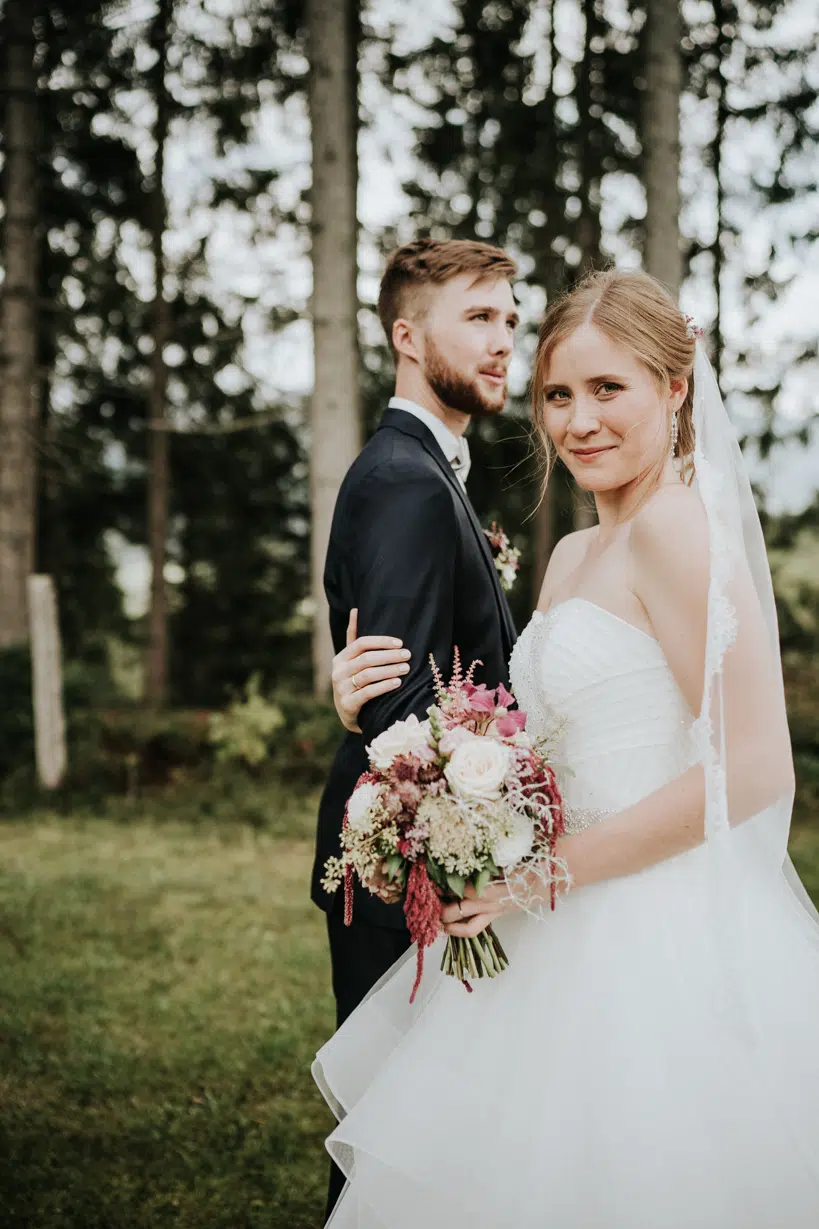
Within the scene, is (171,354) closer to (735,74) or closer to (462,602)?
(735,74)

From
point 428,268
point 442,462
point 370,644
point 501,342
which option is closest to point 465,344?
point 501,342

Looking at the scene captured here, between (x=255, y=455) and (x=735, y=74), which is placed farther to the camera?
(x=255, y=455)

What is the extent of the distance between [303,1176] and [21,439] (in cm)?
1133

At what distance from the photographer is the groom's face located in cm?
330

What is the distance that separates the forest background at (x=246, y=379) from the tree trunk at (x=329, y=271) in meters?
0.03

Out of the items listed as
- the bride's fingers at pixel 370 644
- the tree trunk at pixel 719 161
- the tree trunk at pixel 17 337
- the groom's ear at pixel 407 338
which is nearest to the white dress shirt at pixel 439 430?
the groom's ear at pixel 407 338

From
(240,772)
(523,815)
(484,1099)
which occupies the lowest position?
(240,772)

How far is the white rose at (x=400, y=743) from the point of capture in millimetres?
2283

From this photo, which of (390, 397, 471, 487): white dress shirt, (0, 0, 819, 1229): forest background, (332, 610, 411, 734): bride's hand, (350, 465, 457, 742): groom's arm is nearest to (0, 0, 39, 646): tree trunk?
(0, 0, 819, 1229): forest background

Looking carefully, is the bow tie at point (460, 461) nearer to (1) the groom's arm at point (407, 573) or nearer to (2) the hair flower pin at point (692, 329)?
(1) the groom's arm at point (407, 573)

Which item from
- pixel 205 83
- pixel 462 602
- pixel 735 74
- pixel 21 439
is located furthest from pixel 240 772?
pixel 735 74

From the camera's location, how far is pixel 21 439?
1363 cm

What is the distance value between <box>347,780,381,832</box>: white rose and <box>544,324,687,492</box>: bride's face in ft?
2.91

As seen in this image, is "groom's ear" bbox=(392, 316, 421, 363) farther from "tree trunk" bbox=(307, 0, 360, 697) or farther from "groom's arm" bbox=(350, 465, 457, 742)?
"tree trunk" bbox=(307, 0, 360, 697)
